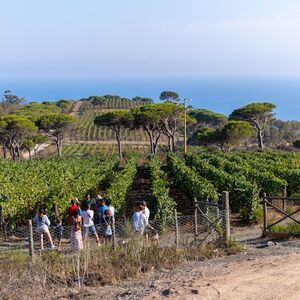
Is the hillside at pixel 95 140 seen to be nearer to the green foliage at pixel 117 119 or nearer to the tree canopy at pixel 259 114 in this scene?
the green foliage at pixel 117 119

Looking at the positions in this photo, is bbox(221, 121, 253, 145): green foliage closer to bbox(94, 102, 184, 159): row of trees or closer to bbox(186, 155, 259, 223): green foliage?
bbox(94, 102, 184, 159): row of trees

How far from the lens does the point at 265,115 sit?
6066 cm

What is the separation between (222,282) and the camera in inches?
335

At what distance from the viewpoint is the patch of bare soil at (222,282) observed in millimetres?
7961

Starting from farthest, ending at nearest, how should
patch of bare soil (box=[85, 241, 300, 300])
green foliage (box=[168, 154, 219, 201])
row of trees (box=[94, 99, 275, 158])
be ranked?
row of trees (box=[94, 99, 275, 158]), green foliage (box=[168, 154, 219, 201]), patch of bare soil (box=[85, 241, 300, 300])

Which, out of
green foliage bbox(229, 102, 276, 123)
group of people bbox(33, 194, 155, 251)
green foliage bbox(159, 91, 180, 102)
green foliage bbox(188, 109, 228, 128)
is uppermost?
green foliage bbox(159, 91, 180, 102)

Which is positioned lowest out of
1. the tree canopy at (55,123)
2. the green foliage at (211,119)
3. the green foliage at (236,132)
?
the green foliage at (236,132)

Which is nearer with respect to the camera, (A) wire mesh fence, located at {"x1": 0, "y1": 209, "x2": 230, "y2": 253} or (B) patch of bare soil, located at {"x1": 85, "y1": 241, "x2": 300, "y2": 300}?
(B) patch of bare soil, located at {"x1": 85, "y1": 241, "x2": 300, "y2": 300}

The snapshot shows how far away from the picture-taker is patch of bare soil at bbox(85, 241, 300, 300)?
26.1ft

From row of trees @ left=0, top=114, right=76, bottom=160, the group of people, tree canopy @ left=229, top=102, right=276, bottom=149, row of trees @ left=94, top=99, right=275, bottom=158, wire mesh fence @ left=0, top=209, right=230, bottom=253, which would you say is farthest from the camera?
tree canopy @ left=229, top=102, right=276, bottom=149

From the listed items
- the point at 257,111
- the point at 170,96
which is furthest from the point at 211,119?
the point at 257,111

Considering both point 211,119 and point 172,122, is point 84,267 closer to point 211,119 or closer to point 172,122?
point 172,122

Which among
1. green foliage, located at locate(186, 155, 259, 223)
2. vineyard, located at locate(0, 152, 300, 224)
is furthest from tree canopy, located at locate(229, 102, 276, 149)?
green foliage, located at locate(186, 155, 259, 223)

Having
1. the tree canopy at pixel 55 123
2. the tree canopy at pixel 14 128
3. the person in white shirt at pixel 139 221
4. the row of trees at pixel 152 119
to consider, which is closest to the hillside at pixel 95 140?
the tree canopy at pixel 55 123
